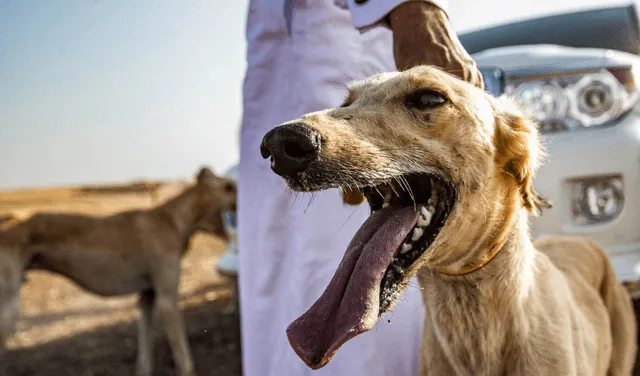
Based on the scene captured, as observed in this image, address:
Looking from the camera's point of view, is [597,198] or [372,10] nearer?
[372,10]

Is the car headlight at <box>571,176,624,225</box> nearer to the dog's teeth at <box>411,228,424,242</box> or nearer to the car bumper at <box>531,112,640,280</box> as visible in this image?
the car bumper at <box>531,112,640,280</box>

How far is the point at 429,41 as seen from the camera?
5.90 feet

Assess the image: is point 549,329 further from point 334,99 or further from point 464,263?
point 334,99

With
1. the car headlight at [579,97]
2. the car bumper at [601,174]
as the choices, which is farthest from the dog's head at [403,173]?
the car headlight at [579,97]

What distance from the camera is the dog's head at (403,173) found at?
1.36 metres

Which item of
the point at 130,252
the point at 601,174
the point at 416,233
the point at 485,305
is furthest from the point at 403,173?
the point at 130,252

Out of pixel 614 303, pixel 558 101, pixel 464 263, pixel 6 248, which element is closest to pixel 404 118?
pixel 464 263

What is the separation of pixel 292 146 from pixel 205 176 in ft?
15.6

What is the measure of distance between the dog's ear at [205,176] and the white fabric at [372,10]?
4.12 meters

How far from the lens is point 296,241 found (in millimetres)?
2254

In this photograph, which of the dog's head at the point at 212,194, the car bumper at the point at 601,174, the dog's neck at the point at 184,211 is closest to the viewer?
the car bumper at the point at 601,174

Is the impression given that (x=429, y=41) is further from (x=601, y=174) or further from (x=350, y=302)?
(x=601, y=174)

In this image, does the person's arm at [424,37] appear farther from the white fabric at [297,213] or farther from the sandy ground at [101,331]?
the sandy ground at [101,331]

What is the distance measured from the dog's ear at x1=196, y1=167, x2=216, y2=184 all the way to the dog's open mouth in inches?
175
